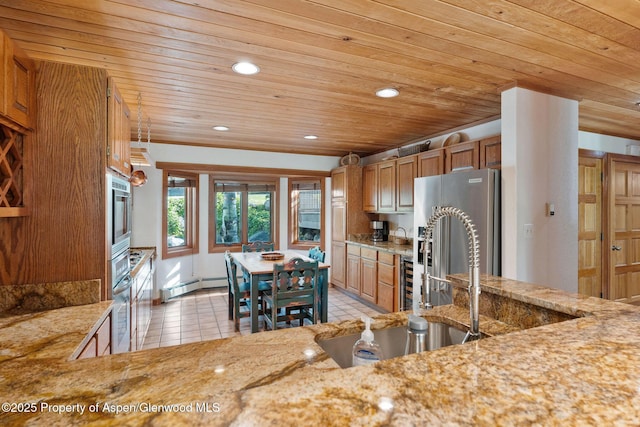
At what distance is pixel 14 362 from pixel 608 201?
543 cm

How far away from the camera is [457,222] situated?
295 centimetres

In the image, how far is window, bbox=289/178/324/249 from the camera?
607cm

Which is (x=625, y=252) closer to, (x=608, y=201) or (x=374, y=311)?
(x=608, y=201)

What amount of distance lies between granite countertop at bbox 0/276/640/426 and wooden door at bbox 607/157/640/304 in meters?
3.90

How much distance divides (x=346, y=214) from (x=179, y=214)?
266 cm

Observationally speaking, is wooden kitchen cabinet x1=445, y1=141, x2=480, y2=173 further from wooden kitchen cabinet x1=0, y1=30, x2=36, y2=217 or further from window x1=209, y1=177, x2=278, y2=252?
wooden kitchen cabinet x1=0, y1=30, x2=36, y2=217

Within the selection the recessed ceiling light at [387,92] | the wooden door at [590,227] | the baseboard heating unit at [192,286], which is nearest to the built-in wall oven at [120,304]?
the recessed ceiling light at [387,92]

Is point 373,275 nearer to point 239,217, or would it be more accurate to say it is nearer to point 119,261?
point 239,217

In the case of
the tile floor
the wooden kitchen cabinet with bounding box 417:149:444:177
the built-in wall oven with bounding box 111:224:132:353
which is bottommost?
the tile floor

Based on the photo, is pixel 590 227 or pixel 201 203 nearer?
pixel 590 227

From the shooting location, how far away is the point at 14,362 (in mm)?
1071

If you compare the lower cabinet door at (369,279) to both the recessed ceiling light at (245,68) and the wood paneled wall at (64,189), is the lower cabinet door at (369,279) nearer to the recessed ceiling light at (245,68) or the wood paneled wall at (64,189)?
the recessed ceiling light at (245,68)

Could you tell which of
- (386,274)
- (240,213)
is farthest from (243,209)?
(386,274)

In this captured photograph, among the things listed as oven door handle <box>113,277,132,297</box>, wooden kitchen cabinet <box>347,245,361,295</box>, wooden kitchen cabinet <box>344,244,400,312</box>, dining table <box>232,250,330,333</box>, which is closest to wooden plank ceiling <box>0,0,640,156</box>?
A: oven door handle <box>113,277,132,297</box>
